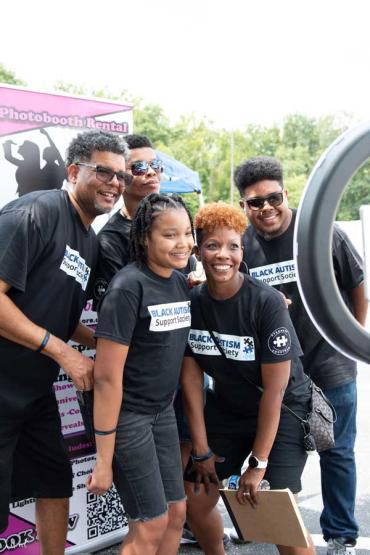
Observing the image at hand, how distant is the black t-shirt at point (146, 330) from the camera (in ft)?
7.66

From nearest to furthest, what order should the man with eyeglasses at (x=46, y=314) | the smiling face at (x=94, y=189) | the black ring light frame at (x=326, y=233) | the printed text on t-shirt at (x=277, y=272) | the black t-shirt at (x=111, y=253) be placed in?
the black ring light frame at (x=326, y=233), the man with eyeglasses at (x=46, y=314), the smiling face at (x=94, y=189), the black t-shirt at (x=111, y=253), the printed text on t-shirt at (x=277, y=272)

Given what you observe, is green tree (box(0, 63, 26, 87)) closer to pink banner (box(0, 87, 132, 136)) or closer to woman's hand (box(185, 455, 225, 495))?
pink banner (box(0, 87, 132, 136))

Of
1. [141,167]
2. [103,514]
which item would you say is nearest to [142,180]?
[141,167]

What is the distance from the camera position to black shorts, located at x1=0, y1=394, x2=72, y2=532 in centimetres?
275

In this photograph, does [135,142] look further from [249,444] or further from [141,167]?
[249,444]

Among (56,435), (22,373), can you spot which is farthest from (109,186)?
(56,435)

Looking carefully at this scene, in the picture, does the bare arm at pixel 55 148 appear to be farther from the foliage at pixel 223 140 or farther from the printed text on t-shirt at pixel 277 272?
the foliage at pixel 223 140

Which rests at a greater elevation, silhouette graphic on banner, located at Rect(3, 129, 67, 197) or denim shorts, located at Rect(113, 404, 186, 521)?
silhouette graphic on banner, located at Rect(3, 129, 67, 197)

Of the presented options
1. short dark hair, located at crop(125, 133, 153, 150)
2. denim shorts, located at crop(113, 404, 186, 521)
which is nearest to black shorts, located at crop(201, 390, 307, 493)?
denim shorts, located at crop(113, 404, 186, 521)

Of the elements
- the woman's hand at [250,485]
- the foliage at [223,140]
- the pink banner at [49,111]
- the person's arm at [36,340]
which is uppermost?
the foliage at [223,140]

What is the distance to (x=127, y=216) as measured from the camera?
3035mm

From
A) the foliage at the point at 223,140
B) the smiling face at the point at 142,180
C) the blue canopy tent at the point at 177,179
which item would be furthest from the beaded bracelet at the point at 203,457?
the foliage at the point at 223,140

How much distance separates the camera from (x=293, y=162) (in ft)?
154

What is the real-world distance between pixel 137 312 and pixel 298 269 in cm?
113
